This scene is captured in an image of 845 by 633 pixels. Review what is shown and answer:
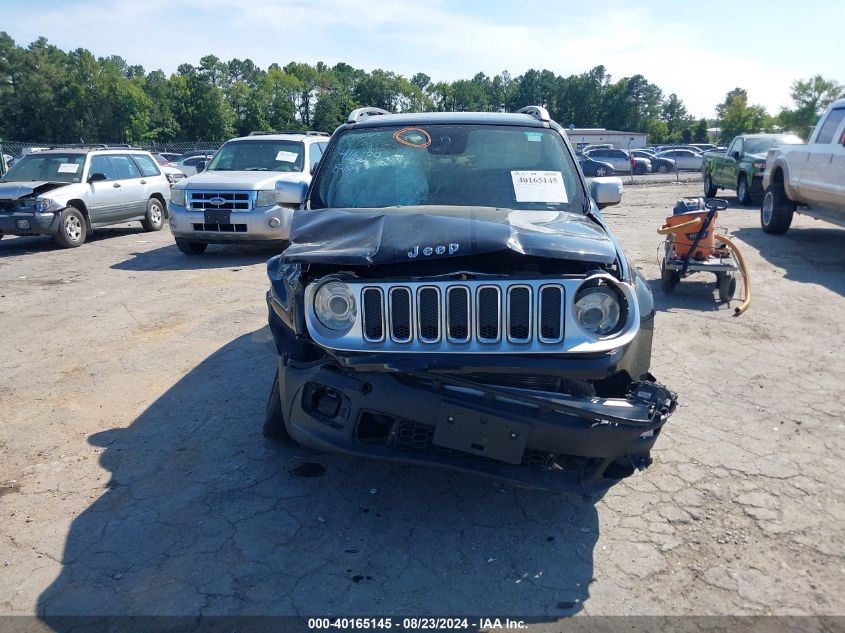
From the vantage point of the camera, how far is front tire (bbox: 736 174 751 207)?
637 inches

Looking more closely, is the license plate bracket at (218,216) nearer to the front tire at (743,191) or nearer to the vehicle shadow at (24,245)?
the vehicle shadow at (24,245)

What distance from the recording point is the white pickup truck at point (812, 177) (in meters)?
9.33

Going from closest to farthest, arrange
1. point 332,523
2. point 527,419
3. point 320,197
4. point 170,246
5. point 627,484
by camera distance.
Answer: point 527,419
point 332,523
point 627,484
point 320,197
point 170,246

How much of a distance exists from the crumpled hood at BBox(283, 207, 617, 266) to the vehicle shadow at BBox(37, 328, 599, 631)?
1.35 metres

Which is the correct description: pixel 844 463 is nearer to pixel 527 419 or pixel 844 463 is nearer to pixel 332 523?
pixel 527 419

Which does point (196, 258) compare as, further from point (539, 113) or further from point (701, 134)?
point (701, 134)

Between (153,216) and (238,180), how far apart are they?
4.65m

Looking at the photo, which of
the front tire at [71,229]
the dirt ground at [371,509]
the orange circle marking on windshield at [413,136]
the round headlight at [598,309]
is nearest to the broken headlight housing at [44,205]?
the front tire at [71,229]

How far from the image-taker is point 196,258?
33.8ft

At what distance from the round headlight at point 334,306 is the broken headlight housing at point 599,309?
99 centimetres

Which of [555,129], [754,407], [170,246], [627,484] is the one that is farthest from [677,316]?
[170,246]

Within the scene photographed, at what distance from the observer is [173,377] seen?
521cm

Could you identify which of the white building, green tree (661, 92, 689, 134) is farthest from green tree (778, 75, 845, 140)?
green tree (661, 92, 689, 134)

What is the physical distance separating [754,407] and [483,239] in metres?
2.85
